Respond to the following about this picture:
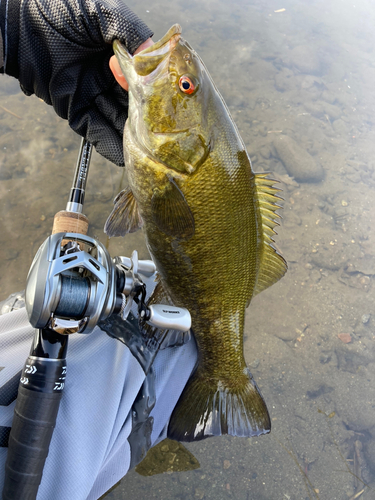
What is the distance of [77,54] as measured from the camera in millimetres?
1614

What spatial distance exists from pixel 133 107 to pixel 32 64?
2.26 ft

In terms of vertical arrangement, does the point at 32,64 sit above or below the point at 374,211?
above

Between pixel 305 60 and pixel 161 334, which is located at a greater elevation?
pixel 305 60

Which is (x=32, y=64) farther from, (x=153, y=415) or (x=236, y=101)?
(x=236, y=101)

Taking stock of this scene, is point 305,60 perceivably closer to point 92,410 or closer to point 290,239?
point 290,239

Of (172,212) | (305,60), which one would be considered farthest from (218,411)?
(305,60)

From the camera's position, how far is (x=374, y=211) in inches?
149

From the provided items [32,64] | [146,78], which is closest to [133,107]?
[146,78]

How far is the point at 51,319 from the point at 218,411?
3.90 feet

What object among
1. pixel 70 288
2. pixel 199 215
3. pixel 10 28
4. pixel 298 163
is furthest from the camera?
pixel 298 163

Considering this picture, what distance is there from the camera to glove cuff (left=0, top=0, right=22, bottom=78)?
147 centimetres

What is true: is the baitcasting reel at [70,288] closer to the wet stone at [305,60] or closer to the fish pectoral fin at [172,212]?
the fish pectoral fin at [172,212]

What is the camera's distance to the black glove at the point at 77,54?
1.46m

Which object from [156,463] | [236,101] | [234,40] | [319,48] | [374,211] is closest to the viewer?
[156,463]
